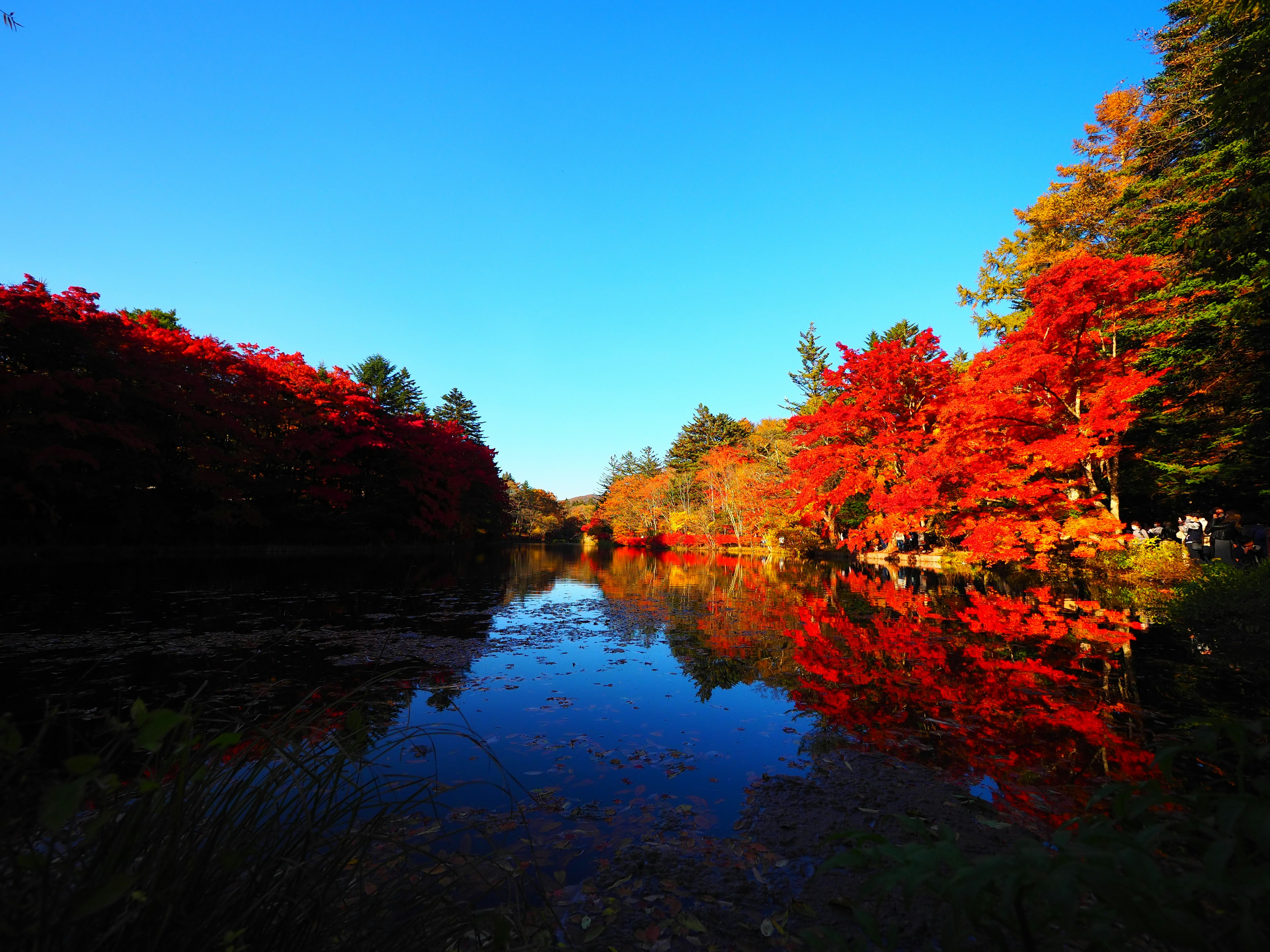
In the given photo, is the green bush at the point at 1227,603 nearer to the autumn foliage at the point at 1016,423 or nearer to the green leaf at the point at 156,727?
the autumn foliage at the point at 1016,423

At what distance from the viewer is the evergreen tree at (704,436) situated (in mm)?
56531

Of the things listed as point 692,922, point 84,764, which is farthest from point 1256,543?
point 84,764

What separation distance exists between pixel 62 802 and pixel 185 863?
3.02ft

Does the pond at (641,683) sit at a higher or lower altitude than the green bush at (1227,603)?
lower

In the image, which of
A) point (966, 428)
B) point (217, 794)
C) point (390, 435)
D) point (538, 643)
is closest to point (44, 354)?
point (390, 435)

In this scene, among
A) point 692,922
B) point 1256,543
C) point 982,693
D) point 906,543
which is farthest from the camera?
point 906,543

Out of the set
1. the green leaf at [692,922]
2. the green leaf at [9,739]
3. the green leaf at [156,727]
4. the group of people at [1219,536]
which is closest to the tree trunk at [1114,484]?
the group of people at [1219,536]

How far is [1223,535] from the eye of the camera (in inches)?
577

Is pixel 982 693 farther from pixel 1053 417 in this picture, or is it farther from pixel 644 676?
pixel 1053 417

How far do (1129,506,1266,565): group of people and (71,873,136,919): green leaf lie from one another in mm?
15912

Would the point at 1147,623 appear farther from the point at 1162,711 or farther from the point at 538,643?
the point at 538,643

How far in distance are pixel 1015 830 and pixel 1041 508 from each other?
15906 mm

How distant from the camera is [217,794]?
1.71m

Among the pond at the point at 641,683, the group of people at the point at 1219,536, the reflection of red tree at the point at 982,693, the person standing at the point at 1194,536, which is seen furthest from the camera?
the person standing at the point at 1194,536
